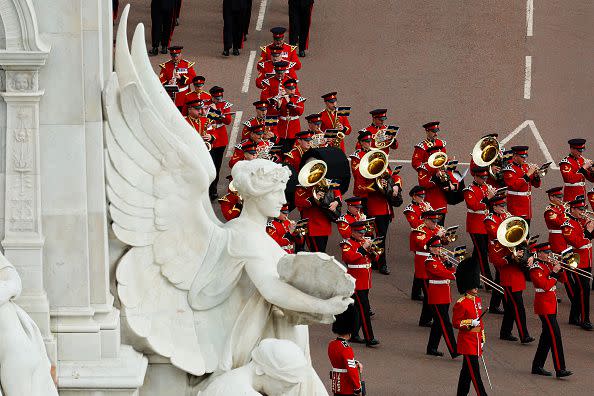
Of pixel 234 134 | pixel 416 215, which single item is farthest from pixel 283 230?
pixel 234 134

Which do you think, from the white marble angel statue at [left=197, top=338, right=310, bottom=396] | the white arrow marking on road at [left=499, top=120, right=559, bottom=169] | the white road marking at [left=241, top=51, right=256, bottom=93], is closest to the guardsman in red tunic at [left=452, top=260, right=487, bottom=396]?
the white marble angel statue at [left=197, top=338, right=310, bottom=396]

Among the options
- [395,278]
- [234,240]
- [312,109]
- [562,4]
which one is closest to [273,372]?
[234,240]

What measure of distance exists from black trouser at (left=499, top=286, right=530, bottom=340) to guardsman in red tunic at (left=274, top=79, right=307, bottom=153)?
18.9 feet

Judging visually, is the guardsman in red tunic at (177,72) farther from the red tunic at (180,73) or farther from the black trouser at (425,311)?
the black trouser at (425,311)

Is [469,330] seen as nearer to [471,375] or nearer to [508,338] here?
[471,375]

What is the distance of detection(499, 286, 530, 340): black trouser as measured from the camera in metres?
24.5

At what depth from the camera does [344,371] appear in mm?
20625

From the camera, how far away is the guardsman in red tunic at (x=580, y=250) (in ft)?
83.0

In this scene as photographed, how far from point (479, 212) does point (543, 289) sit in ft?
10.0

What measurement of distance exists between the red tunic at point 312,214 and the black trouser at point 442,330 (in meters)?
2.67

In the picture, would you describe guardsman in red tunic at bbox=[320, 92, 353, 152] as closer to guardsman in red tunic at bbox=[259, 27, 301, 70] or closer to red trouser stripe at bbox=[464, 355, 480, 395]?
guardsman in red tunic at bbox=[259, 27, 301, 70]

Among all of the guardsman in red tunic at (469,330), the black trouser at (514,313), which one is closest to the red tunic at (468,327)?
the guardsman in red tunic at (469,330)

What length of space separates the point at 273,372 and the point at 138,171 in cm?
169

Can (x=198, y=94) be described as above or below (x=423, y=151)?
above
